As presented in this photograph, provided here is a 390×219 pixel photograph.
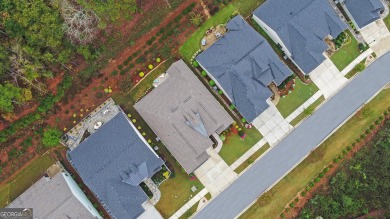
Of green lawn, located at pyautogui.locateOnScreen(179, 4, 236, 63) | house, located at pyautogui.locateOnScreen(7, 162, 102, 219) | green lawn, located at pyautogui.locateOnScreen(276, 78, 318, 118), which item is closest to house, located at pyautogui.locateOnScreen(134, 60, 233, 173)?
green lawn, located at pyautogui.locateOnScreen(179, 4, 236, 63)

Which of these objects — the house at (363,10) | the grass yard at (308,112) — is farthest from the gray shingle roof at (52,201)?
the house at (363,10)

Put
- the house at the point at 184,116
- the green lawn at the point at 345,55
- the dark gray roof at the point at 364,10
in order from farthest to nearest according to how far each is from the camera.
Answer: the green lawn at the point at 345,55 → the dark gray roof at the point at 364,10 → the house at the point at 184,116

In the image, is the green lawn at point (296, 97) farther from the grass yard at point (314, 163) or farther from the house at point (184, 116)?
the house at point (184, 116)

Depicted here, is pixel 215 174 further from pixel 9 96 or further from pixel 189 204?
pixel 9 96

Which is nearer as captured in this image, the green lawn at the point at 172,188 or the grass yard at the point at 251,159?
the green lawn at the point at 172,188

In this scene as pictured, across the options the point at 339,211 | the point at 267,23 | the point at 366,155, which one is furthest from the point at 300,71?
the point at 339,211

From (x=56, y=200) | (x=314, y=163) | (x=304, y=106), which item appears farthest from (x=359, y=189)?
(x=56, y=200)
